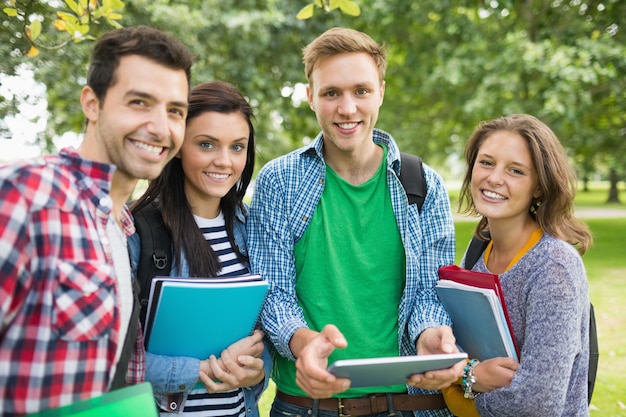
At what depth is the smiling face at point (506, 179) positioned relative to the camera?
261 centimetres

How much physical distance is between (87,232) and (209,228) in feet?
3.22

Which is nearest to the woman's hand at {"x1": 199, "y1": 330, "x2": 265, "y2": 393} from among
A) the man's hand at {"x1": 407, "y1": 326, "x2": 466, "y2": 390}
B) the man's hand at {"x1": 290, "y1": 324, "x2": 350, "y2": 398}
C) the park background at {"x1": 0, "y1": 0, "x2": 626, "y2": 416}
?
the man's hand at {"x1": 290, "y1": 324, "x2": 350, "y2": 398}

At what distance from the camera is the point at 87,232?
5.38ft

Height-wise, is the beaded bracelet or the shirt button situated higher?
the shirt button

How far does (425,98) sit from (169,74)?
46.2ft

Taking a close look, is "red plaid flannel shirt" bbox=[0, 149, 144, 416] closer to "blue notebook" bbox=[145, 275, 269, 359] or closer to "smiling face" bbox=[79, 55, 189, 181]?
"smiling face" bbox=[79, 55, 189, 181]

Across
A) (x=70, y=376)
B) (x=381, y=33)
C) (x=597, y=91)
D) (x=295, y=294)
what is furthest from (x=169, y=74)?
(x=381, y=33)

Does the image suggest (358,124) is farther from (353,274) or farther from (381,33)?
(381,33)

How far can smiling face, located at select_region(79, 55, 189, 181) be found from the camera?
6.18 ft

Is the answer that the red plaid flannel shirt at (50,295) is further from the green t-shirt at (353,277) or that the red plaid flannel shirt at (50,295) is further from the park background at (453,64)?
the park background at (453,64)

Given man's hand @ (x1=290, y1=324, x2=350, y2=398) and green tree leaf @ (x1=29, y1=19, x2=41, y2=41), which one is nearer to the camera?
man's hand @ (x1=290, y1=324, x2=350, y2=398)

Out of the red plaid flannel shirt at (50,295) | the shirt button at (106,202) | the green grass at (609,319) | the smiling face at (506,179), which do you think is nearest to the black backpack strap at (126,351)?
the red plaid flannel shirt at (50,295)

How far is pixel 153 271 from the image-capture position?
2.32m

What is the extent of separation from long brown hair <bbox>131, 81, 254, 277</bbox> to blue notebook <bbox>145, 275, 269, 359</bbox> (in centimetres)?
20
